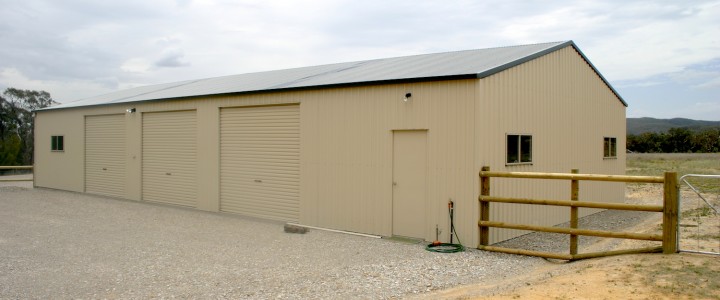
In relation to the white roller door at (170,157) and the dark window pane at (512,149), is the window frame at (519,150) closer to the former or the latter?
the dark window pane at (512,149)

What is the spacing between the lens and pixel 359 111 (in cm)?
1120

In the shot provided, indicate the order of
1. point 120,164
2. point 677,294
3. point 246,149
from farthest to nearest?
point 120,164
point 246,149
point 677,294

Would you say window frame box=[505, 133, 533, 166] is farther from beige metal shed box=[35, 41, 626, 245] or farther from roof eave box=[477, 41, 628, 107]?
roof eave box=[477, 41, 628, 107]

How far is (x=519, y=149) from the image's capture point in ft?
36.1

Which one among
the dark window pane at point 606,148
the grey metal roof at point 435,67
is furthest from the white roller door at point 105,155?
the dark window pane at point 606,148

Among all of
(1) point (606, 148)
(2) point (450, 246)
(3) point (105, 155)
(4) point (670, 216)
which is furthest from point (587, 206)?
(3) point (105, 155)

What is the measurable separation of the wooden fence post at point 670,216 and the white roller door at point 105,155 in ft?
50.6

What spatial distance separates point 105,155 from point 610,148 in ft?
52.1

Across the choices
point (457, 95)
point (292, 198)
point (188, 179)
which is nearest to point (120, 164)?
point (188, 179)

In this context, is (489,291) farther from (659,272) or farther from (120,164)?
(120,164)

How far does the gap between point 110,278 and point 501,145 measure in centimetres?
680

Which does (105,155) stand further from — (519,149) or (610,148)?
(610,148)

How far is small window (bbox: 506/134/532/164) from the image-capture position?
10.7 m

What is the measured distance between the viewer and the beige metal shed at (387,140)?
32.7ft
